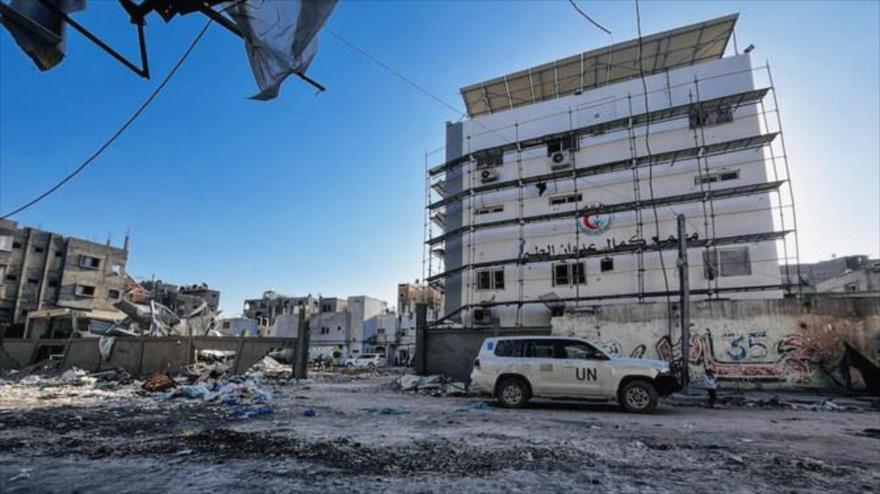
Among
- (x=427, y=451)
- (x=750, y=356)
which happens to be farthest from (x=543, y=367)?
(x=750, y=356)

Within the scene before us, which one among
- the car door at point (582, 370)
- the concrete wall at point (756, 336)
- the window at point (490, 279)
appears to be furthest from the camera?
the window at point (490, 279)

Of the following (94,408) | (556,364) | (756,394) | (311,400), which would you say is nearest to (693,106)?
(756,394)

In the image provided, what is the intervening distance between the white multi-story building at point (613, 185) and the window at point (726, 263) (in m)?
0.05

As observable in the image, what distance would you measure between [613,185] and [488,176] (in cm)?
742

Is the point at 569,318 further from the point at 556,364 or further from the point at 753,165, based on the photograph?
the point at 753,165

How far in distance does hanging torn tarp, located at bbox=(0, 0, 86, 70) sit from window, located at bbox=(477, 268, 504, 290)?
24.8m

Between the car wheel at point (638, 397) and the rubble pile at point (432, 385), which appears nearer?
the car wheel at point (638, 397)

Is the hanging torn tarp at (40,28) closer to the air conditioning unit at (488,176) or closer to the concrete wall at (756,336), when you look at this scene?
the concrete wall at (756,336)

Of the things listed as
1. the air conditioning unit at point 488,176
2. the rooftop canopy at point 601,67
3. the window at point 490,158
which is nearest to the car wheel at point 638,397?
the air conditioning unit at point 488,176

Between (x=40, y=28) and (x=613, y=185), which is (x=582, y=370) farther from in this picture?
(x=613, y=185)

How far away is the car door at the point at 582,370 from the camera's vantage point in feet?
35.3

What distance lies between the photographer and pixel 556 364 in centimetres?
1124

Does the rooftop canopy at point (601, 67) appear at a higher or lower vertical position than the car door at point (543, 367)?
higher

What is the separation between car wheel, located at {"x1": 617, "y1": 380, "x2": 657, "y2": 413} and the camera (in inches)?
406
